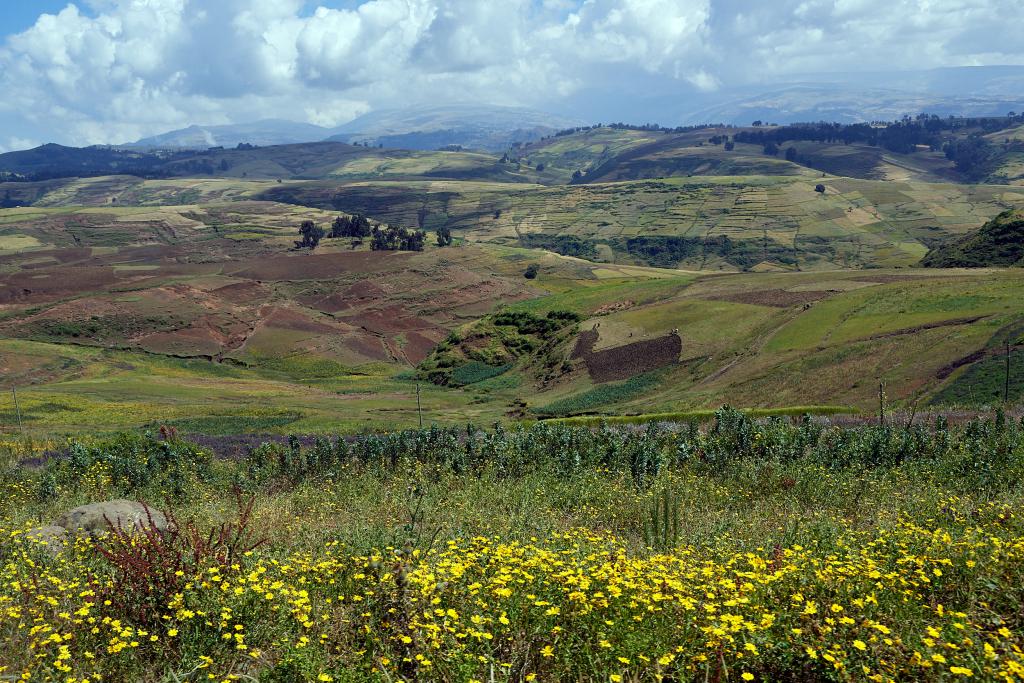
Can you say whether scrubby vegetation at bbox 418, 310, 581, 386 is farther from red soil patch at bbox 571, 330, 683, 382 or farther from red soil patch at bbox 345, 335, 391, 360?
red soil patch at bbox 571, 330, 683, 382

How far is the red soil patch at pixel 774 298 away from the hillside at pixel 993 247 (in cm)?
3486

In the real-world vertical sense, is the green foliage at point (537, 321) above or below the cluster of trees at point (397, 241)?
below

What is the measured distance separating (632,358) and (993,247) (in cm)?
6173

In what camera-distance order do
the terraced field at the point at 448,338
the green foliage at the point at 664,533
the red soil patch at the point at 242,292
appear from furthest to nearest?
the red soil patch at the point at 242,292 → the terraced field at the point at 448,338 → the green foliage at the point at 664,533

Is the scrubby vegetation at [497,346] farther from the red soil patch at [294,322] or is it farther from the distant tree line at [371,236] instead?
the distant tree line at [371,236]

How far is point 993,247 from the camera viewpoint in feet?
333

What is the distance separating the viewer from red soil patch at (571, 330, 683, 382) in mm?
70938

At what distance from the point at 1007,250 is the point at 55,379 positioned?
395 ft

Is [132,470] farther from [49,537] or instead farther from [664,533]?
[664,533]

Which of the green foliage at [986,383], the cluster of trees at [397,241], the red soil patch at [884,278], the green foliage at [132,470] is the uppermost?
the cluster of trees at [397,241]

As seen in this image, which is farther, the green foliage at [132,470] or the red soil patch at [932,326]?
the red soil patch at [932,326]

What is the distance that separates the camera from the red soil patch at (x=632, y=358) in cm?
7094

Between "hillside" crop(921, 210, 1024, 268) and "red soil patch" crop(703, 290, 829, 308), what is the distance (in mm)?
34858

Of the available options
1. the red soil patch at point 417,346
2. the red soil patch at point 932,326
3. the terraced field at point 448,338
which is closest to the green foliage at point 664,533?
the terraced field at point 448,338
